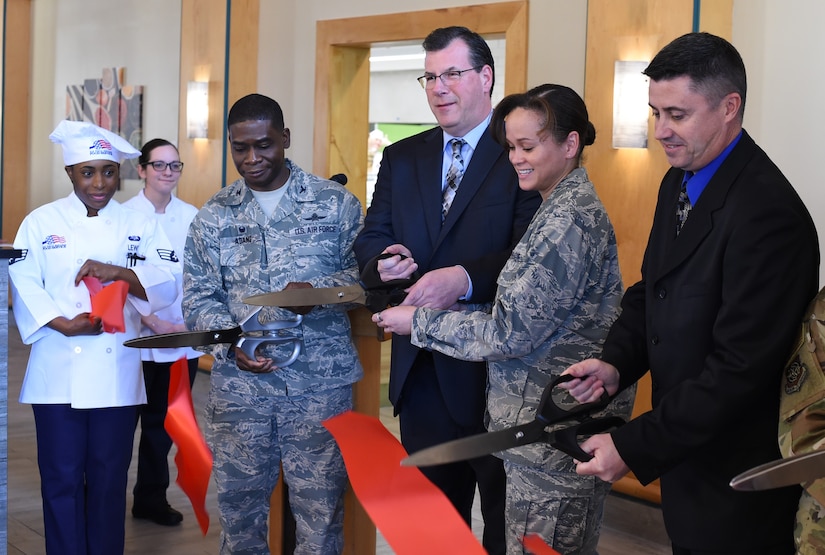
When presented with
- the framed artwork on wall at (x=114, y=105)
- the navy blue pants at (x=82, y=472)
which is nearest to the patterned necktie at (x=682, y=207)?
the navy blue pants at (x=82, y=472)

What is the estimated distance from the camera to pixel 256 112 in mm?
2928

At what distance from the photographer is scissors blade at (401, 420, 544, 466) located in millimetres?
1762

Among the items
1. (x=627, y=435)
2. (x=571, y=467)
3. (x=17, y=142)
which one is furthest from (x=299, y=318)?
(x=17, y=142)

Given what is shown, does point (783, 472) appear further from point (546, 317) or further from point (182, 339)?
point (182, 339)

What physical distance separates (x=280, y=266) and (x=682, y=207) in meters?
1.34

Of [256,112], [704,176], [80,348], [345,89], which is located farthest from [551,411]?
[345,89]

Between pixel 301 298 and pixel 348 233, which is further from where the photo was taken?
pixel 348 233

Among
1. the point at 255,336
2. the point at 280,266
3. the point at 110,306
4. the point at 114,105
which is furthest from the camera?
the point at 114,105

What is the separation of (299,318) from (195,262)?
1.35 feet

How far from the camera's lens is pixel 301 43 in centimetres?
751

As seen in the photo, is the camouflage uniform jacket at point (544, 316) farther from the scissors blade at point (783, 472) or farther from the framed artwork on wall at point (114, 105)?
the framed artwork on wall at point (114, 105)

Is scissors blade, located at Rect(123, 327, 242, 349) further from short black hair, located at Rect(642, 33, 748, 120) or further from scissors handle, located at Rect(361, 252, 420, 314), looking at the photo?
short black hair, located at Rect(642, 33, 748, 120)

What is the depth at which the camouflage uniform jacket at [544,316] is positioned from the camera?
2197 mm

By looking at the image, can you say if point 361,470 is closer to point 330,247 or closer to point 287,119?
point 330,247
